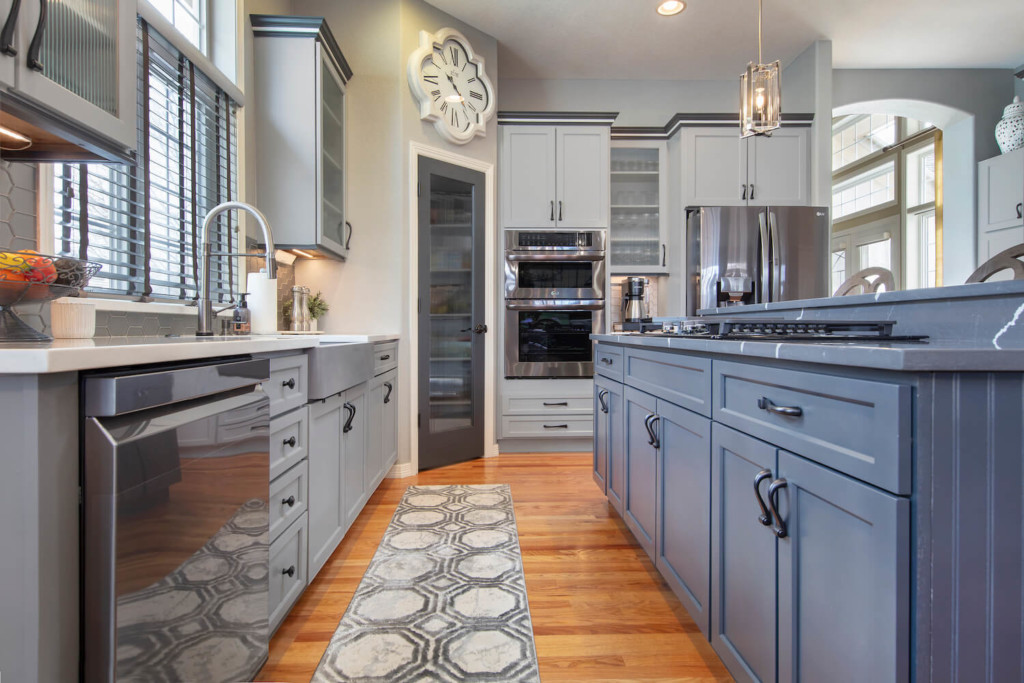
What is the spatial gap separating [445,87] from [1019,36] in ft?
14.6

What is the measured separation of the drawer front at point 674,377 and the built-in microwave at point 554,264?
71.1 inches

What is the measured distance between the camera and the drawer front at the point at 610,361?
2.21 m

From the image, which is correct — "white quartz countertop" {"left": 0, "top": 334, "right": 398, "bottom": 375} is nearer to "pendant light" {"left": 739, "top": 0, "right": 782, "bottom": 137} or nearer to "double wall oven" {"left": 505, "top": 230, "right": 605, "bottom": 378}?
"pendant light" {"left": 739, "top": 0, "right": 782, "bottom": 137}

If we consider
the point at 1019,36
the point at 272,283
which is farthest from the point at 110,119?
the point at 1019,36

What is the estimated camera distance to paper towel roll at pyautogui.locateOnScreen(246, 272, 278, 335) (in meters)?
2.01

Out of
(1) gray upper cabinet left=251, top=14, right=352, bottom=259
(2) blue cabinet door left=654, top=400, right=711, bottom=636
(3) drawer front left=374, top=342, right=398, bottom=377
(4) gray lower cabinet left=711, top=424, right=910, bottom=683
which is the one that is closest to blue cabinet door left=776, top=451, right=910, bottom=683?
(4) gray lower cabinet left=711, top=424, right=910, bottom=683

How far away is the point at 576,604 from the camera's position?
171 cm

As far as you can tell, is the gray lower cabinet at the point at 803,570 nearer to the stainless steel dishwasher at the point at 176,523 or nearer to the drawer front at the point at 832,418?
the drawer front at the point at 832,418

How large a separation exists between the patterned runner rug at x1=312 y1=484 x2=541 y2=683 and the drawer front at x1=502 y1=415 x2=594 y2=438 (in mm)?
1317

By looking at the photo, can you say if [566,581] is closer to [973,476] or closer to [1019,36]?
[973,476]

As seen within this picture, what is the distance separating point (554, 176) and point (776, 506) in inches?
129

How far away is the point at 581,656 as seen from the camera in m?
1.44

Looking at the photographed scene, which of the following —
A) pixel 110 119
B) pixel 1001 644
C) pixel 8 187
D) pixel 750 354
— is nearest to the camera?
pixel 1001 644

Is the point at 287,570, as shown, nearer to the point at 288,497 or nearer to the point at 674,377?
the point at 288,497
